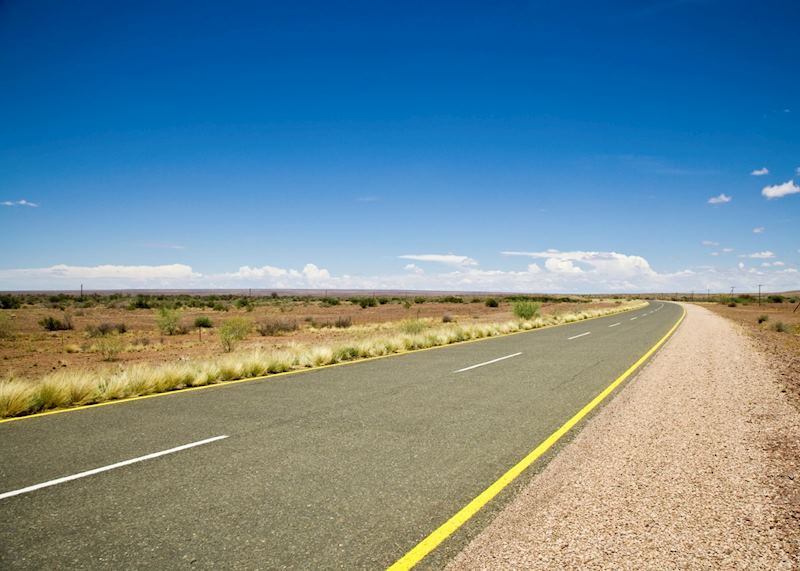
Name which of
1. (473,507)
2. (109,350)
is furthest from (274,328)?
(473,507)

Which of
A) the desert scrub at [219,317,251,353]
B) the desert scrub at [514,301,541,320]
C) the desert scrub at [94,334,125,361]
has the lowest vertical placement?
the desert scrub at [94,334,125,361]

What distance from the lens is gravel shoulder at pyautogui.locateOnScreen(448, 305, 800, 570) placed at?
3.30 metres

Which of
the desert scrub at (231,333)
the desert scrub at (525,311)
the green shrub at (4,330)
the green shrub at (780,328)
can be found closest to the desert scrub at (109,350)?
the desert scrub at (231,333)

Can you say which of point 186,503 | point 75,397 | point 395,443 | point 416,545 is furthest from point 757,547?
point 75,397

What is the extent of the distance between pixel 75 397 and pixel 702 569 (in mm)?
9195

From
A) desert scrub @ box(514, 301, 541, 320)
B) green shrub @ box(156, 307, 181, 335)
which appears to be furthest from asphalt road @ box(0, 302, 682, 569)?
desert scrub @ box(514, 301, 541, 320)

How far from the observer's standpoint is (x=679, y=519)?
384 cm

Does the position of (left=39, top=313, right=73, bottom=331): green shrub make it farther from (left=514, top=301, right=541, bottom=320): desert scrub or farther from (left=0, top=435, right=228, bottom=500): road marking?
(left=0, top=435, right=228, bottom=500): road marking

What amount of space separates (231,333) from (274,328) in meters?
5.75

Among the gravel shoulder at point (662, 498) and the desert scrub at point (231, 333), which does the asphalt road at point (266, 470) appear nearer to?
the gravel shoulder at point (662, 498)

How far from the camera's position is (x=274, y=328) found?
91.4ft

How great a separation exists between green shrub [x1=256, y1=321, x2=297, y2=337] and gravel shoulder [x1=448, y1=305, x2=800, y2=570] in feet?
72.4

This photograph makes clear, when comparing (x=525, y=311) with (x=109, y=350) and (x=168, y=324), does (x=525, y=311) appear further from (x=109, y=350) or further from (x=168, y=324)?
(x=109, y=350)

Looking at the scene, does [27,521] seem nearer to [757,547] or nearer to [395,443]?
[395,443]
